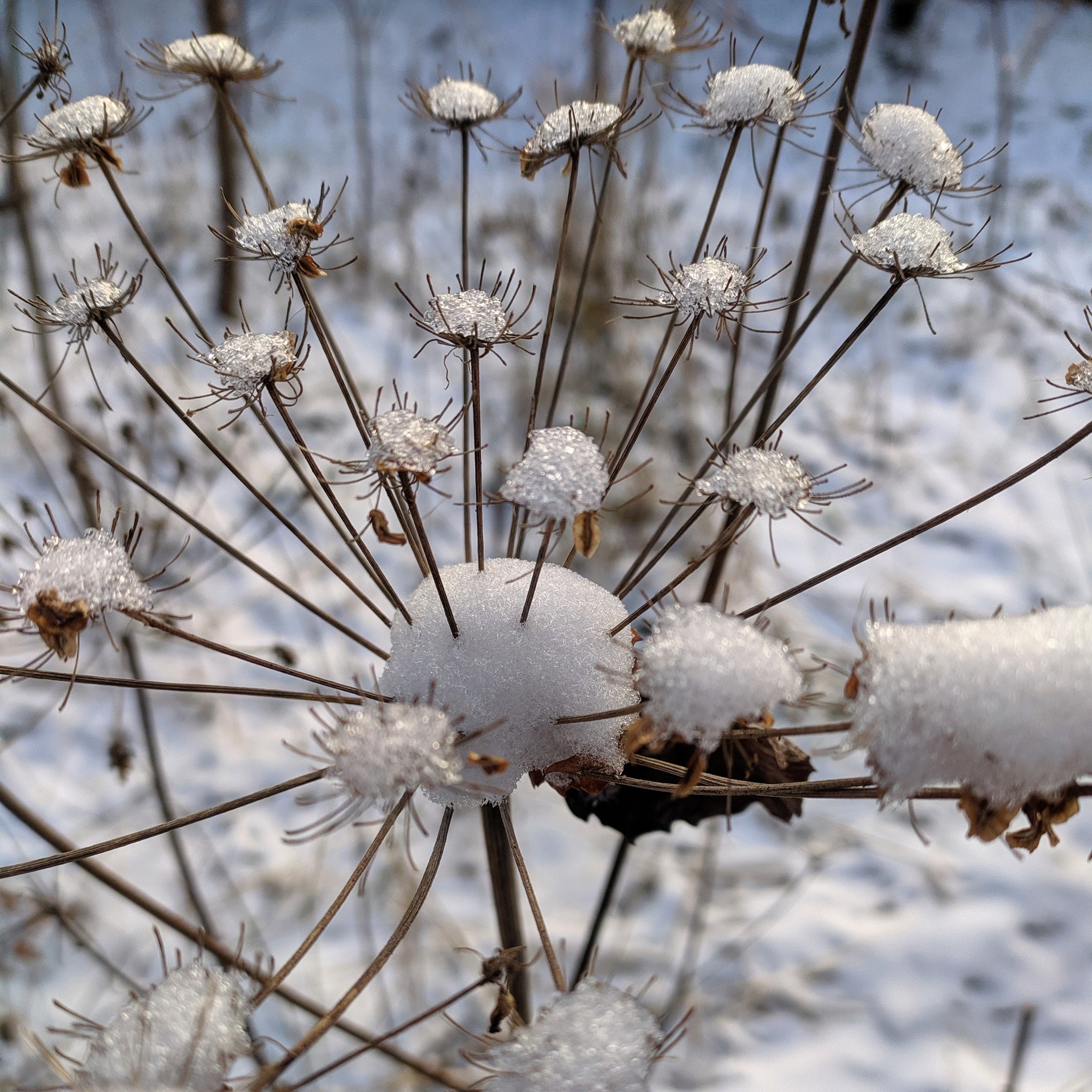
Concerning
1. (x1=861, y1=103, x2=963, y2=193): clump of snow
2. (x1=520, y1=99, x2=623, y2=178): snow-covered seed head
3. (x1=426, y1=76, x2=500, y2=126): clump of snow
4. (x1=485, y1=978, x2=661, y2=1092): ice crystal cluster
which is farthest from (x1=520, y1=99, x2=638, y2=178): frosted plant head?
(x1=485, y1=978, x2=661, y2=1092): ice crystal cluster

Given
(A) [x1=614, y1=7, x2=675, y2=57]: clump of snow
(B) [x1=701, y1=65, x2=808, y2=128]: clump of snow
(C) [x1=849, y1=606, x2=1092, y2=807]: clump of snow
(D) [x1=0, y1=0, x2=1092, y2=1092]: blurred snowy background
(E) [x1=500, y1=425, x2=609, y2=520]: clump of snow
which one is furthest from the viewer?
(D) [x1=0, y1=0, x2=1092, y2=1092]: blurred snowy background

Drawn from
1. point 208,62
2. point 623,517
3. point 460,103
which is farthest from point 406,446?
point 623,517

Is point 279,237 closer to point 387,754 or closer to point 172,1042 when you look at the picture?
point 387,754

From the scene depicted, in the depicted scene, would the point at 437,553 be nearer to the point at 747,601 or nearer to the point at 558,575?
the point at 747,601

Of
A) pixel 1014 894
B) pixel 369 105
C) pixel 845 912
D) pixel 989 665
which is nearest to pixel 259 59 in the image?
pixel 989 665

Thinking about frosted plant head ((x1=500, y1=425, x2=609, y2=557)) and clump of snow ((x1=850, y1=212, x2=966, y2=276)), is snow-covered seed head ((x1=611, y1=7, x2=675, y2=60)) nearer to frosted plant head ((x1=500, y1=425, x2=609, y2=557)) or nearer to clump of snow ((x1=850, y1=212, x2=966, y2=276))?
clump of snow ((x1=850, y1=212, x2=966, y2=276))
